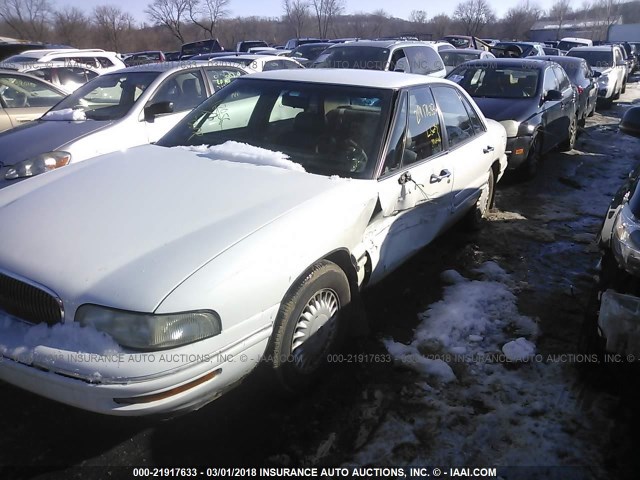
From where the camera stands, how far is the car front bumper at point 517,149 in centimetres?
663

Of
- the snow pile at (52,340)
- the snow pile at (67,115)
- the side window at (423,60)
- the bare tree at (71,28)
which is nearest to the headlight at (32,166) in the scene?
the snow pile at (67,115)

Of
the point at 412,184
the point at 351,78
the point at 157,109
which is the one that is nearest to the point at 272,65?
the point at 157,109

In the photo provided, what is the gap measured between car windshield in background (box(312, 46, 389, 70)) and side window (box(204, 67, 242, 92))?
329 centimetres

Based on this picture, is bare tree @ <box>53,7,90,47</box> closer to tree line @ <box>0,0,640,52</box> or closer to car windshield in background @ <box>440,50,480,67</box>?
Answer: tree line @ <box>0,0,640,52</box>

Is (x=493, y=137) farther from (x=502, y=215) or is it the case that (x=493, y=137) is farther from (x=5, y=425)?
(x=5, y=425)

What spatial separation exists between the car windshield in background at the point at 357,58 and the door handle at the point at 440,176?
6.24 meters

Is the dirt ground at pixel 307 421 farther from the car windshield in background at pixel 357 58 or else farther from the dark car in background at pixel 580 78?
the dark car in background at pixel 580 78

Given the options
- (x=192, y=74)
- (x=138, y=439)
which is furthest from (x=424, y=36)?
(x=138, y=439)

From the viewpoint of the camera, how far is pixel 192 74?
6.43 metres

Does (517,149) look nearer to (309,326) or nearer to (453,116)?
(453,116)

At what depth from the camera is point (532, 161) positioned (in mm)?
7051

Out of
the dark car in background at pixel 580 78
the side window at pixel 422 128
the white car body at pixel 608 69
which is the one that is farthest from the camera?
the white car body at pixel 608 69

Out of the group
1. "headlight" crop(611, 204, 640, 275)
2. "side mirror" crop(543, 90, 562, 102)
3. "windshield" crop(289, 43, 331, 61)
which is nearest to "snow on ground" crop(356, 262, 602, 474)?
"headlight" crop(611, 204, 640, 275)

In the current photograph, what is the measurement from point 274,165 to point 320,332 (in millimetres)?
1097
